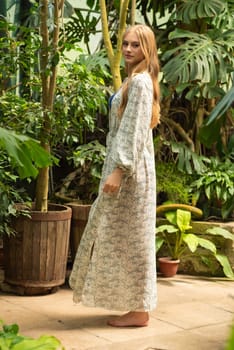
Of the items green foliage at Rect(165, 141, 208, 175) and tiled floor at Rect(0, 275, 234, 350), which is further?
green foliage at Rect(165, 141, 208, 175)

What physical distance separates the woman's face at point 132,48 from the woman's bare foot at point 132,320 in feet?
4.08

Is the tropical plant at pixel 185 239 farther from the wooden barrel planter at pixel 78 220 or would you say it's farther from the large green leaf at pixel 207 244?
the wooden barrel planter at pixel 78 220

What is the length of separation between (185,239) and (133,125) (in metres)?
1.92

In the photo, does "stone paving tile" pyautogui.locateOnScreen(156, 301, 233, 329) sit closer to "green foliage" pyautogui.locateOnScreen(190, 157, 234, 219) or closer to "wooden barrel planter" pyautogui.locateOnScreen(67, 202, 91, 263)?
"wooden barrel planter" pyautogui.locateOnScreen(67, 202, 91, 263)

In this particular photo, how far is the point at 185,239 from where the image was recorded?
18.4ft

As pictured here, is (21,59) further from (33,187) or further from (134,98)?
(33,187)

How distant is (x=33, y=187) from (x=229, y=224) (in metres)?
1.44

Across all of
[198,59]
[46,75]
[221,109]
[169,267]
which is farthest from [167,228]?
[221,109]

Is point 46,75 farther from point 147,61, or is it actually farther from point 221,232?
point 221,232

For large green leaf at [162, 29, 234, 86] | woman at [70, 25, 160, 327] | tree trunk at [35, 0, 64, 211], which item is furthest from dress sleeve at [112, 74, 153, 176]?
large green leaf at [162, 29, 234, 86]

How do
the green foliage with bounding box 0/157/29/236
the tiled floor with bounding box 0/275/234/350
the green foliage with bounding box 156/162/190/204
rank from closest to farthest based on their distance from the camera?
1. the tiled floor with bounding box 0/275/234/350
2. the green foliage with bounding box 0/157/29/236
3. the green foliage with bounding box 156/162/190/204

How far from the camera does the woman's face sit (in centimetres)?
387

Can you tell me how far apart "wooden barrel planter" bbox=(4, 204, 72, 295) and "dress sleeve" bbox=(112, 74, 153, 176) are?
995 millimetres

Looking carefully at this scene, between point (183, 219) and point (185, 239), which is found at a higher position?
point (183, 219)
